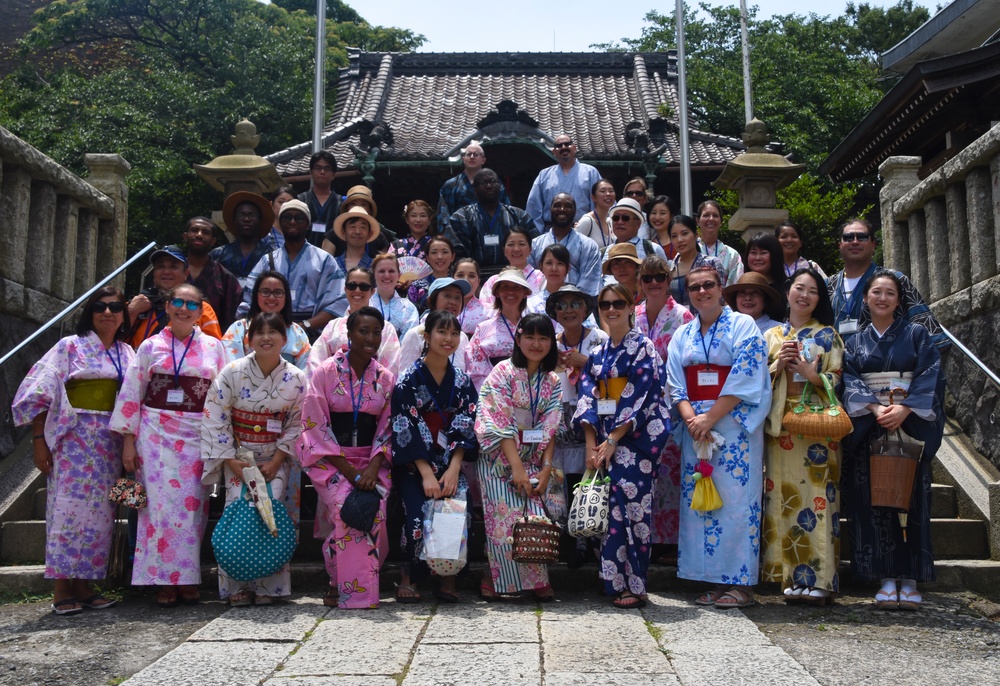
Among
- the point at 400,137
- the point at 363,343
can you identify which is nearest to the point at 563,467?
the point at 363,343

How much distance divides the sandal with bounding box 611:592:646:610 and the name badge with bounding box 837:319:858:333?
85.1 inches

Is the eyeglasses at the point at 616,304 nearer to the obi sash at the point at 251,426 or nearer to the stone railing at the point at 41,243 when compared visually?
the obi sash at the point at 251,426

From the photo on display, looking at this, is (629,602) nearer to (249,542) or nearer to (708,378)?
(708,378)

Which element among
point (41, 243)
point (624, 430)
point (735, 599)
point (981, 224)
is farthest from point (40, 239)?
point (981, 224)

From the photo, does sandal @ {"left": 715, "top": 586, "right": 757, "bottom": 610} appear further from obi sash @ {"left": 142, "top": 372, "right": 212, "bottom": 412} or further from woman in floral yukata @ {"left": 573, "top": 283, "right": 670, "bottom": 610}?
obi sash @ {"left": 142, "top": 372, "right": 212, "bottom": 412}

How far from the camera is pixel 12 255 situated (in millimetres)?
6910

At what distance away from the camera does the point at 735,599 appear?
511 centimetres

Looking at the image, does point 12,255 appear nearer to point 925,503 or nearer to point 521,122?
point 925,503

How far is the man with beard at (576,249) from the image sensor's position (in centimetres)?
784

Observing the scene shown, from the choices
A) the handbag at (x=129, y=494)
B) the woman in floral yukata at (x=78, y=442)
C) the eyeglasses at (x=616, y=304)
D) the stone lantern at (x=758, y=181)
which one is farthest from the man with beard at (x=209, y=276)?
the stone lantern at (x=758, y=181)

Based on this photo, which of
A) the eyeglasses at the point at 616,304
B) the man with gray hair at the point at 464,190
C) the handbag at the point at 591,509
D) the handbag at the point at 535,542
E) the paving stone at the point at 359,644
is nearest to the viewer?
the paving stone at the point at 359,644

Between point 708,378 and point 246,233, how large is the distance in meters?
4.00

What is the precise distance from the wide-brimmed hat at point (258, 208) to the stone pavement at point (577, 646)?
3.44 metres

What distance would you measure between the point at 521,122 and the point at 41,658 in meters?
10.9
